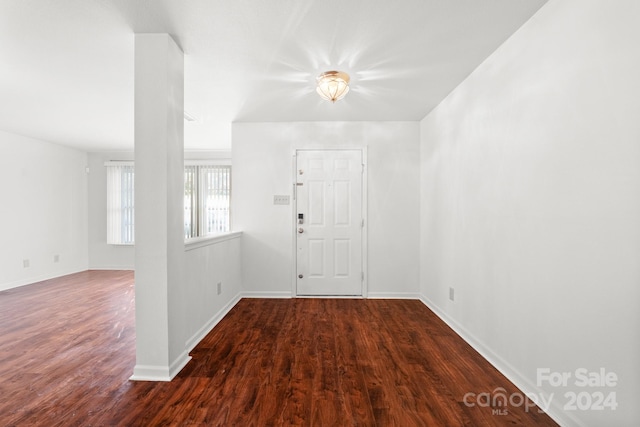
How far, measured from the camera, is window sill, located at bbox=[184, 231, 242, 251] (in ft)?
8.32

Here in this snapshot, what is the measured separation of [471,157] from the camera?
8.75 feet

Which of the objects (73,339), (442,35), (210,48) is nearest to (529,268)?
(442,35)

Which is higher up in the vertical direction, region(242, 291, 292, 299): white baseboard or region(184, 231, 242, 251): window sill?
region(184, 231, 242, 251): window sill

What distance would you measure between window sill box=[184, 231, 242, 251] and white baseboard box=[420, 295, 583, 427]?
99.7 inches

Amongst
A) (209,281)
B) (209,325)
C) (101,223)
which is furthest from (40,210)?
(209,325)

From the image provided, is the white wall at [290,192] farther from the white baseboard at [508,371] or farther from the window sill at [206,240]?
the white baseboard at [508,371]

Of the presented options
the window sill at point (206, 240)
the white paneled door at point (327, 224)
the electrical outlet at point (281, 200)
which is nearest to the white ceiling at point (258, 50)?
the white paneled door at point (327, 224)

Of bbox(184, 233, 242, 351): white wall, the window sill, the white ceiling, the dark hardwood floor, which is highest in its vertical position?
the white ceiling

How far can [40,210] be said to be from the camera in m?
5.20

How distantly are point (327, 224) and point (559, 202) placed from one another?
8.99 feet

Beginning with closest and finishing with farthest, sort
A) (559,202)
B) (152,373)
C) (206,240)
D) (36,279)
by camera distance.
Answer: (559,202) < (152,373) < (206,240) < (36,279)

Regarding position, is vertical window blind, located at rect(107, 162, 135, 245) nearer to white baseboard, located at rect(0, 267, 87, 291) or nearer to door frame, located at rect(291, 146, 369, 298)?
white baseboard, located at rect(0, 267, 87, 291)

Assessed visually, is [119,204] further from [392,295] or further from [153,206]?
[392,295]

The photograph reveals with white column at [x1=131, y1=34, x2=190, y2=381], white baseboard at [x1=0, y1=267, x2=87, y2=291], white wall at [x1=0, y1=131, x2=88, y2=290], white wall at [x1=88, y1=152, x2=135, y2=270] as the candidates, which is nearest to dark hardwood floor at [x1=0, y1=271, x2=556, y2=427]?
white column at [x1=131, y1=34, x2=190, y2=381]
